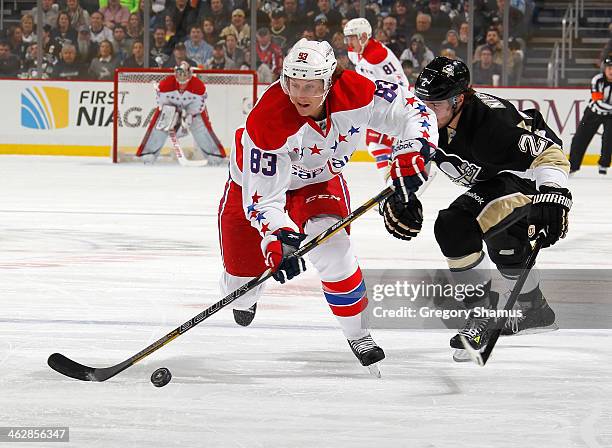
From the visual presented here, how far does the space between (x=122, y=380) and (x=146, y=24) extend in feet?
27.8

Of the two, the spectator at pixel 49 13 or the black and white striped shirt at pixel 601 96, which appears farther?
the spectator at pixel 49 13

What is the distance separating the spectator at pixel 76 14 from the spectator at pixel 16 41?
1.66 ft

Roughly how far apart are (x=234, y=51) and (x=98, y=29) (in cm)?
140

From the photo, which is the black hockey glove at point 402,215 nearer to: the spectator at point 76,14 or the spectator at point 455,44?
the spectator at point 455,44

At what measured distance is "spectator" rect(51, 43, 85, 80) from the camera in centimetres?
1077

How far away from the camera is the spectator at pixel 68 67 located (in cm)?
1077

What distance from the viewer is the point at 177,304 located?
360cm

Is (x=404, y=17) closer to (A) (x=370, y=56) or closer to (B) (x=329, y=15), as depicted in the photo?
(B) (x=329, y=15)

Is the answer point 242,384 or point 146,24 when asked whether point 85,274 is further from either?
point 146,24

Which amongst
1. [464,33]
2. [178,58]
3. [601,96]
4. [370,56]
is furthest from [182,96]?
[601,96]

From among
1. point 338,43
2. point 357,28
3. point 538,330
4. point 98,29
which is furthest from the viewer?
point 98,29

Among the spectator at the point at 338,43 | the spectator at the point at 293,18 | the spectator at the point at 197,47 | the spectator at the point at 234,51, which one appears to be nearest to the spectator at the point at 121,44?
the spectator at the point at 197,47

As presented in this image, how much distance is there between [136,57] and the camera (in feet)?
35.4

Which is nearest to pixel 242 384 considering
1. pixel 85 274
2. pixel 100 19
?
pixel 85 274
